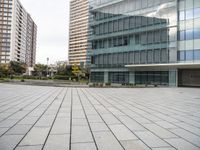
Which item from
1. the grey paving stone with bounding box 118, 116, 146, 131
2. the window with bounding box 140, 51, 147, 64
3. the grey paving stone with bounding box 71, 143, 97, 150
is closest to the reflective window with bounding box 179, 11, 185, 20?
the window with bounding box 140, 51, 147, 64

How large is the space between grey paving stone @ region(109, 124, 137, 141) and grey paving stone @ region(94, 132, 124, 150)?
230 millimetres

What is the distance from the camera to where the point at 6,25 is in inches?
4911

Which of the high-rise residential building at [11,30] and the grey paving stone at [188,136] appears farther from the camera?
the high-rise residential building at [11,30]

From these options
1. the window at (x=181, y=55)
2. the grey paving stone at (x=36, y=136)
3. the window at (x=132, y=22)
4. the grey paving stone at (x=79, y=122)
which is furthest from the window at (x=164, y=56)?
the grey paving stone at (x=36, y=136)

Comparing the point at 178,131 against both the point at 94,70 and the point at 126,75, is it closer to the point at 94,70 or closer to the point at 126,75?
the point at 126,75

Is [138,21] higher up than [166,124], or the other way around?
[138,21]

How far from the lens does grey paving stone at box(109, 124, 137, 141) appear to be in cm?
532

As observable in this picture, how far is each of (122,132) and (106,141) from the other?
1008 mm

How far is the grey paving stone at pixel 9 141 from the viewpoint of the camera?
434 centimetres

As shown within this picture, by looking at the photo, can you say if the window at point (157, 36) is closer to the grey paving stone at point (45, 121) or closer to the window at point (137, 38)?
the window at point (137, 38)

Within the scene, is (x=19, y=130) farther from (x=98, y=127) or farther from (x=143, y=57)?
(x=143, y=57)

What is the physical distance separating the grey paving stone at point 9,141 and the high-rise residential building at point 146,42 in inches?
1406

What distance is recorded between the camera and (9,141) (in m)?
4.71

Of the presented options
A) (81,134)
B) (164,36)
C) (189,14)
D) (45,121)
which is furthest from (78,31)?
(81,134)
